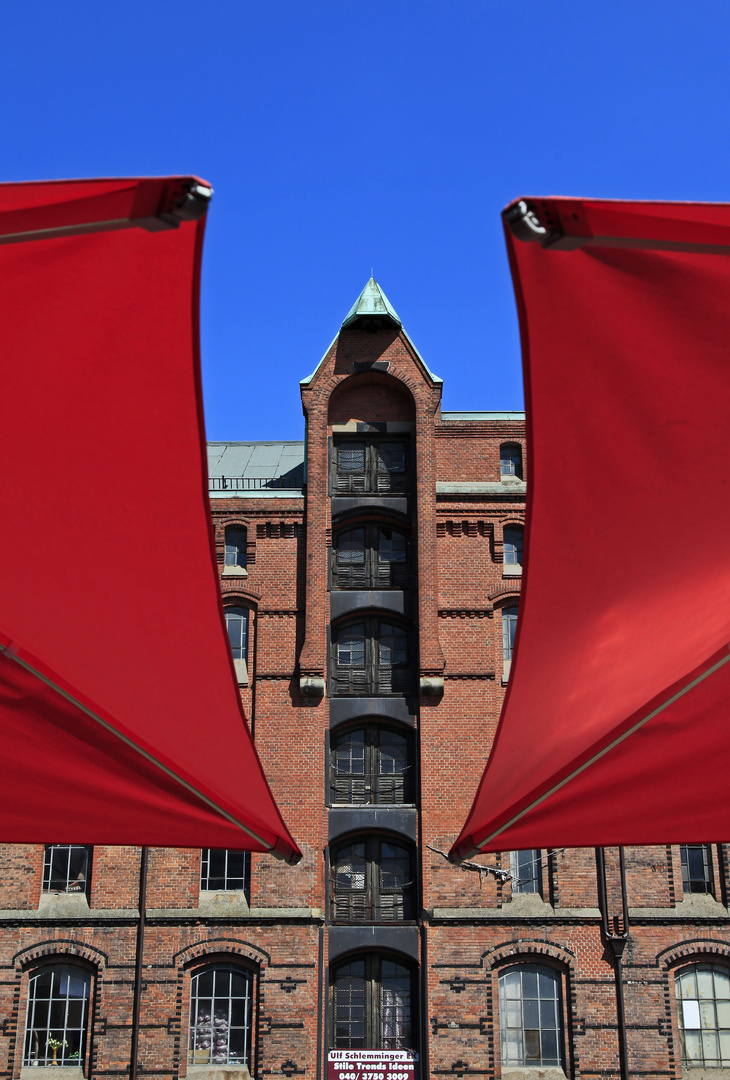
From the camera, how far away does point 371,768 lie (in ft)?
78.8

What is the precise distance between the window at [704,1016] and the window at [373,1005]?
5451 mm

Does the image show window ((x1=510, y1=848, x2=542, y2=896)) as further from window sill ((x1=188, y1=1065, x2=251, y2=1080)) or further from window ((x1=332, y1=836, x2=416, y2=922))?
window sill ((x1=188, y1=1065, x2=251, y2=1080))

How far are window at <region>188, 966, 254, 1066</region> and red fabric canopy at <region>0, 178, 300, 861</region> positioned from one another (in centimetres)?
1526

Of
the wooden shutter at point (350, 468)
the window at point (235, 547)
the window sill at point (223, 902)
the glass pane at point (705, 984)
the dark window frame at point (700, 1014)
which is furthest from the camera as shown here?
the wooden shutter at point (350, 468)

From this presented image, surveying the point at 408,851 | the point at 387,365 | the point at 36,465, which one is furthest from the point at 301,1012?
the point at 36,465

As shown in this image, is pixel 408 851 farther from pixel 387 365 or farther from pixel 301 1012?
pixel 387 365

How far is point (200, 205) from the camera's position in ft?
18.6

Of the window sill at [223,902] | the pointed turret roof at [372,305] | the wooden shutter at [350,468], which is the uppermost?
the pointed turret roof at [372,305]

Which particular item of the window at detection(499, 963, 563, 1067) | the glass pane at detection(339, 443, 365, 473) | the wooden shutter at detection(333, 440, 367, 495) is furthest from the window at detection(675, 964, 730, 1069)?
the glass pane at detection(339, 443, 365, 473)

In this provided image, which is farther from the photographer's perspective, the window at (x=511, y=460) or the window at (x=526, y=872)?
the window at (x=511, y=460)

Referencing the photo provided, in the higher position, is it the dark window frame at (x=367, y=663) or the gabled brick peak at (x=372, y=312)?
the gabled brick peak at (x=372, y=312)

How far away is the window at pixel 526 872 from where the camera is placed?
76.0 feet

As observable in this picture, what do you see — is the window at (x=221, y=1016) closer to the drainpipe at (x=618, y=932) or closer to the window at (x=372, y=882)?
the window at (x=372, y=882)

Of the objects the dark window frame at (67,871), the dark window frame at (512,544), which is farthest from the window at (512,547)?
the dark window frame at (67,871)
